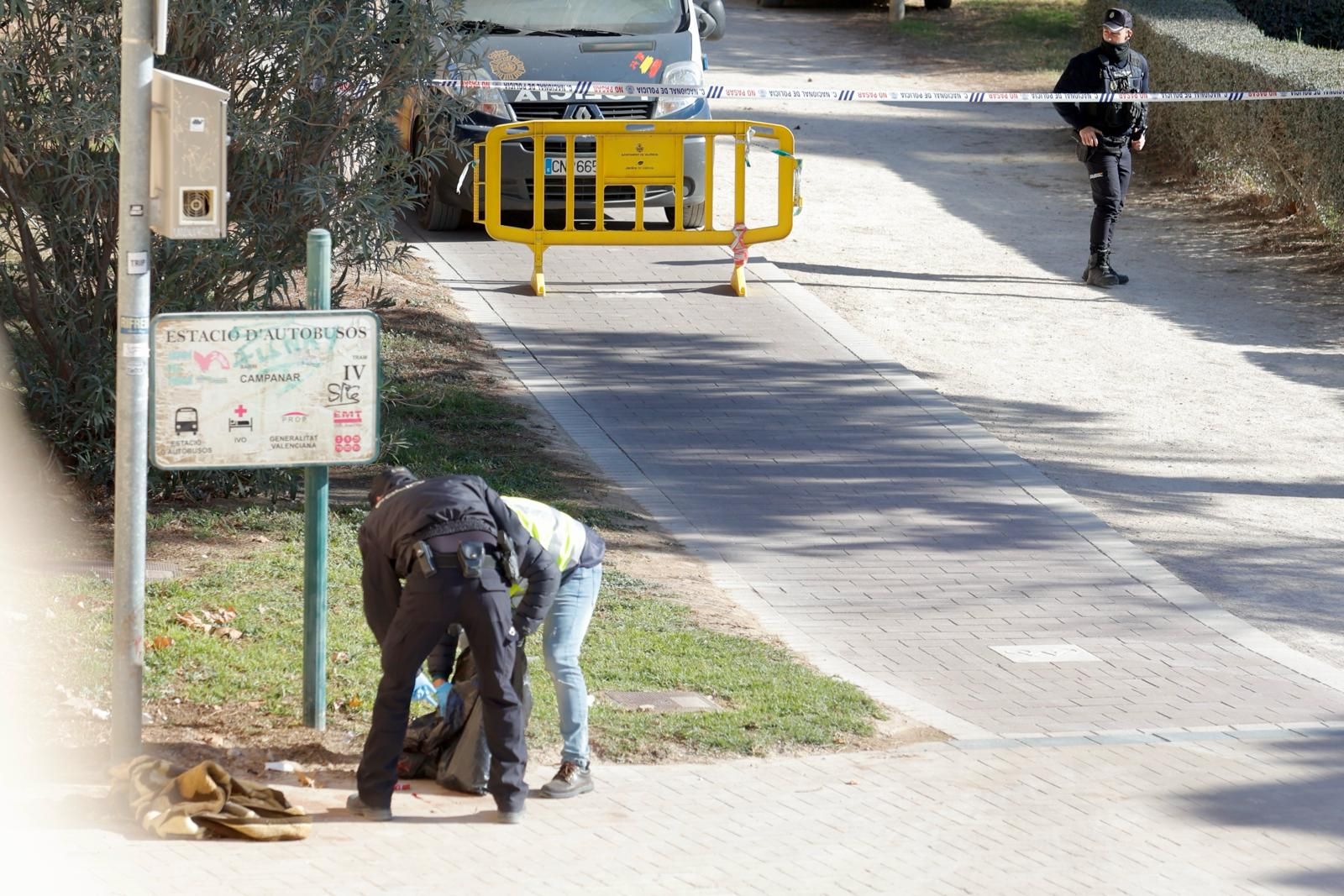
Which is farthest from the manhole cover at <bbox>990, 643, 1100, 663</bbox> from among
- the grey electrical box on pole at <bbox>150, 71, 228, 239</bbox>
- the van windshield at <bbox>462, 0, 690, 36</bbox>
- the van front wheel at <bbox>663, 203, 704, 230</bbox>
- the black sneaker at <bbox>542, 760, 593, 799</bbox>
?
the van windshield at <bbox>462, 0, 690, 36</bbox>

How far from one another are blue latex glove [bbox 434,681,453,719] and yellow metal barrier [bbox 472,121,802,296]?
7.95 m

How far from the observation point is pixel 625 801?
6.16 metres

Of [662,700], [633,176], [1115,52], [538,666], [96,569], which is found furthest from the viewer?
[1115,52]

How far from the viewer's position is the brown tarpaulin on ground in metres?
Answer: 5.59

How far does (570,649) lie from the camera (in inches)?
244

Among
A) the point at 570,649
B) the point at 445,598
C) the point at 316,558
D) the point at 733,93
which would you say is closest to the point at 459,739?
the point at 570,649

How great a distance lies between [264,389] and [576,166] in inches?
337

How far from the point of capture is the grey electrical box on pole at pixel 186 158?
5688 millimetres

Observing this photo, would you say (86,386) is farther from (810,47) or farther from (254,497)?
(810,47)

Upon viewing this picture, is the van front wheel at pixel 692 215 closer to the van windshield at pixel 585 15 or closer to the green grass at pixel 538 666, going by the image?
the van windshield at pixel 585 15

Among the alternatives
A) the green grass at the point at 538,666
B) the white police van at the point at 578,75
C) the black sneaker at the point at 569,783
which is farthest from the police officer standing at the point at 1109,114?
the black sneaker at the point at 569,783

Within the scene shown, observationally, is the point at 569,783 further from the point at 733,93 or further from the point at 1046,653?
the point at 733,93

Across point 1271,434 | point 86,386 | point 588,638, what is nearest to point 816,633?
point 588,638

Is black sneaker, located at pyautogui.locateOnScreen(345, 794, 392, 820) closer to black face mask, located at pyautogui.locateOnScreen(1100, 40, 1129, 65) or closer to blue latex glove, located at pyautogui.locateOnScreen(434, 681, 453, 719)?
blue latex glove, located at pyautogui.locateOnScreen(434, 681, 453, 719)
